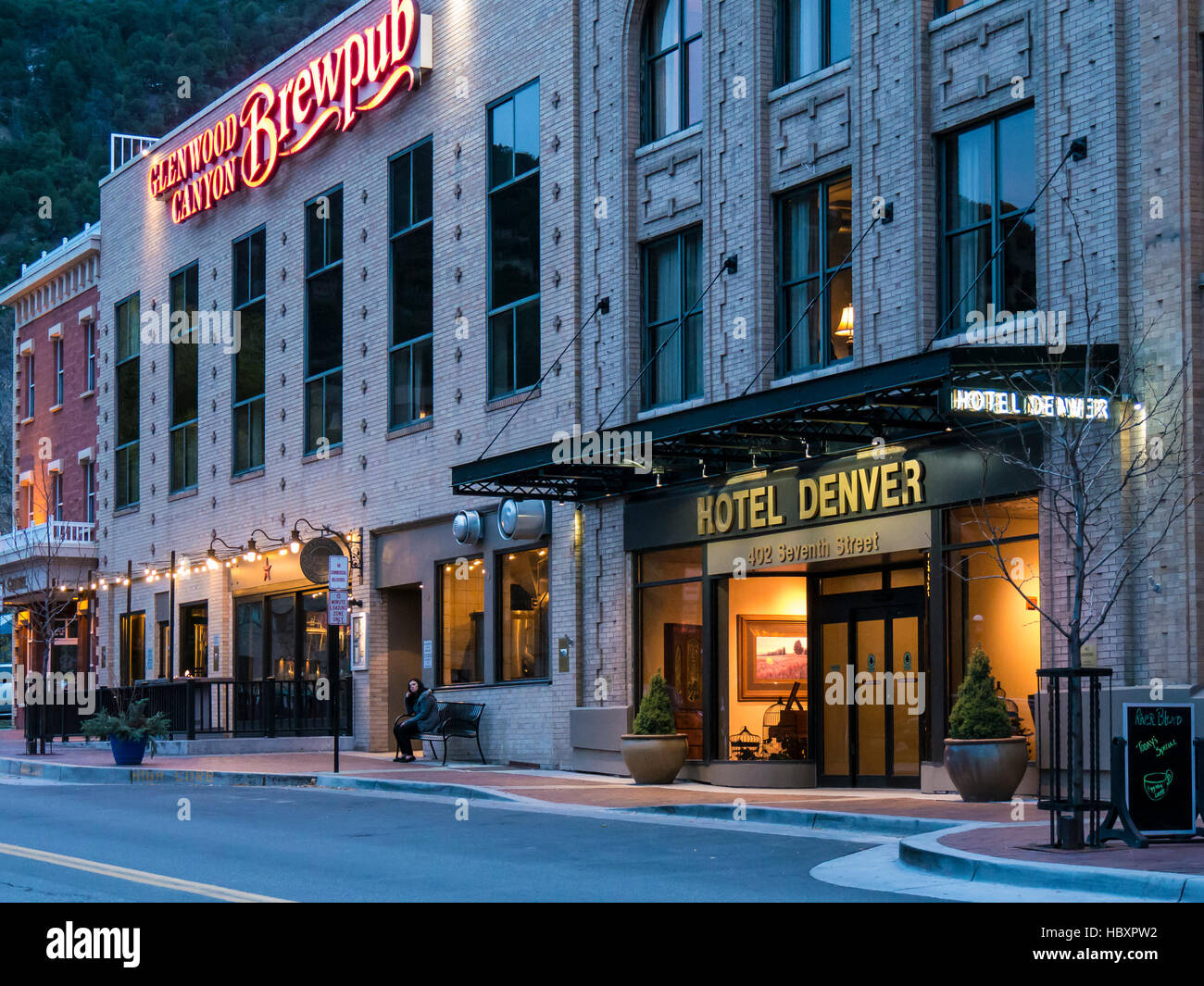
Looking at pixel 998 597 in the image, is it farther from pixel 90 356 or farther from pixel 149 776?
pixel 90 356

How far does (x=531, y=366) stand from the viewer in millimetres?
27438

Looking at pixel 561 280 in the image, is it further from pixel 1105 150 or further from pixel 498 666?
pixel 1105 150

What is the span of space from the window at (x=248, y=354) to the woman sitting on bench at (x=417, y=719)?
9.47 meters

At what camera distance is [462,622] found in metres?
29.3

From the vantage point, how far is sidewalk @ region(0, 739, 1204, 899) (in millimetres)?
11891

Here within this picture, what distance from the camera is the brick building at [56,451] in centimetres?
4353

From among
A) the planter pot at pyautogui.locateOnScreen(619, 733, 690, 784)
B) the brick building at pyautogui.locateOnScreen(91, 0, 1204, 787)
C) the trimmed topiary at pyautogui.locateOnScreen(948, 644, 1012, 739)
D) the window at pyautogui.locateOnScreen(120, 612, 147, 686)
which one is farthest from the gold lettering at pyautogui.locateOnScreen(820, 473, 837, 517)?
the window at pyautogui.locateOnScreen(120, 612, 147, 686)

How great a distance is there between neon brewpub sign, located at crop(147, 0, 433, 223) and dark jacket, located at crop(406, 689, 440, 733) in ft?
35.7

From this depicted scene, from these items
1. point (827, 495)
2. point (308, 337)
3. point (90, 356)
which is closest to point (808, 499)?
point (827, 495)

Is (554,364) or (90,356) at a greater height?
(90,356)

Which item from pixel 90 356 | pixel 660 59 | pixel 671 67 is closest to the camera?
pixel 671 67

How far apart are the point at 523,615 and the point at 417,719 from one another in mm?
2423

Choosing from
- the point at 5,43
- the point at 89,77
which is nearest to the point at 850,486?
the point at 89,77

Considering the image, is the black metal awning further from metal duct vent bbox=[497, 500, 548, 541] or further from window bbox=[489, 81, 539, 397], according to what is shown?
window bbox=[489, 81, 539, 397]
